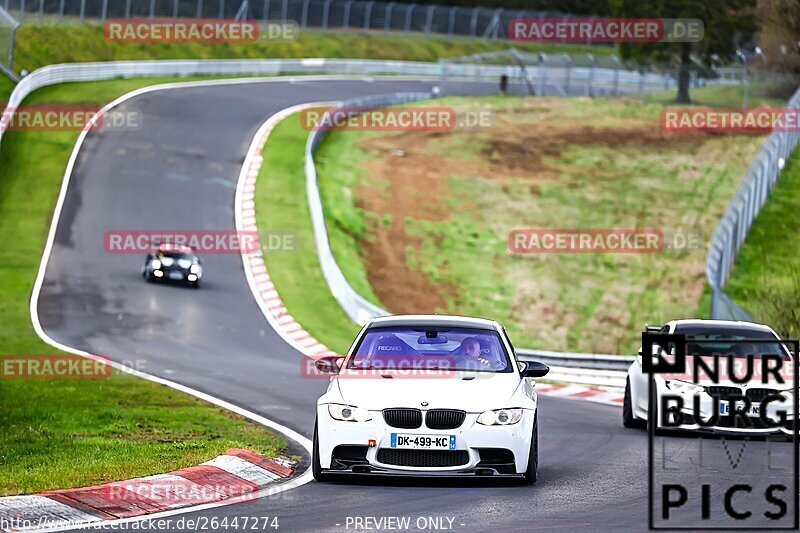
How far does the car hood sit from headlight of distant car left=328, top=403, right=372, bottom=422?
0.04m

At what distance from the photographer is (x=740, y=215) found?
122 feet

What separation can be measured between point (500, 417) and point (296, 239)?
3000 centimetres

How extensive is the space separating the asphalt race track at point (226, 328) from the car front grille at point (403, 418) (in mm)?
544

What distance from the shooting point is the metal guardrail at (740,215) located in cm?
3003

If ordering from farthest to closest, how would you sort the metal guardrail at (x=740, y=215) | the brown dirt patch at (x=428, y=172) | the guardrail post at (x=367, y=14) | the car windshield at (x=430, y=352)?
1. the guardrail post at (x=367, y=14)
2. the brown dirt patch at (x=428, y=172)
3. the metal guardrail at (x=740, y=215)
4. the car windshield at (x=430, y=352)

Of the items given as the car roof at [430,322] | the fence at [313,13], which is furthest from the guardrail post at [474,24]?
the car roof at [430,322]

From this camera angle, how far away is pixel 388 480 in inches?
503

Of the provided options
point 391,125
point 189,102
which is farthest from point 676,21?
point 189,102

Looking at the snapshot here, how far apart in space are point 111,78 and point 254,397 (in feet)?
144

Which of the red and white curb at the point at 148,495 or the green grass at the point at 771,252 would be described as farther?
the green grass at the point at 771,252

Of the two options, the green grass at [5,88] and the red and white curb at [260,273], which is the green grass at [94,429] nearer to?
the red and white curb at [260,273]

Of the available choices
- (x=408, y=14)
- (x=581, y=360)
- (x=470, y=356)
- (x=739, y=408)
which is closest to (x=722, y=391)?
(x=739, y=408)

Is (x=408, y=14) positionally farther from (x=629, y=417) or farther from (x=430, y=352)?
(x=430, y=352)

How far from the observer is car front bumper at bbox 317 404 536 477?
12.2 metres
